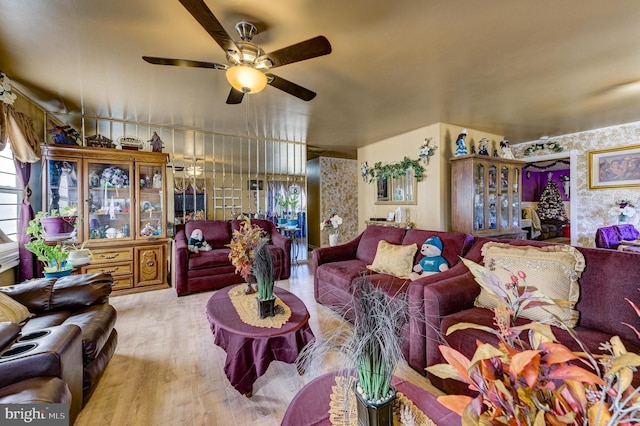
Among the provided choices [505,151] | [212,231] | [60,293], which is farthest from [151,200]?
[505,151]

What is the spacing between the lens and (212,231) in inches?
169

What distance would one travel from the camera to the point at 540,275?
1618mm

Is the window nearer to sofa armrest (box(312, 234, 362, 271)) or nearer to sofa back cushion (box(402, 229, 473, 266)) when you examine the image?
sofa armrest (box(312, 234, 362, 271))

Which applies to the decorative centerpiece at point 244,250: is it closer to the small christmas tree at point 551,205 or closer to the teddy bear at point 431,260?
the teddy bear at point 431,260

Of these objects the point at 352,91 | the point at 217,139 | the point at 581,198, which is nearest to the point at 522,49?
the point at 352,91

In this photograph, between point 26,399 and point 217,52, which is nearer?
point 26,399

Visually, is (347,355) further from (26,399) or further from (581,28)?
(581,28)

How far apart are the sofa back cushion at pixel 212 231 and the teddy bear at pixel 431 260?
304 centimetres

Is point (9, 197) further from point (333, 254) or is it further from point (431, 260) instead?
point (431, 260)

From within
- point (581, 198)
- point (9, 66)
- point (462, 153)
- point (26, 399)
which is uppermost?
point (9, 66)

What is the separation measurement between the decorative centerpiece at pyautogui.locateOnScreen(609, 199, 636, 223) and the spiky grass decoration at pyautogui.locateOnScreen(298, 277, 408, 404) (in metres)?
5.96

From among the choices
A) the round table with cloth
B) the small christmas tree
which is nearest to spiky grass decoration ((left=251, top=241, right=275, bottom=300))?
the round table with cloth

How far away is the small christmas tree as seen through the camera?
8023 mm

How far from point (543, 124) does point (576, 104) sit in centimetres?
93
